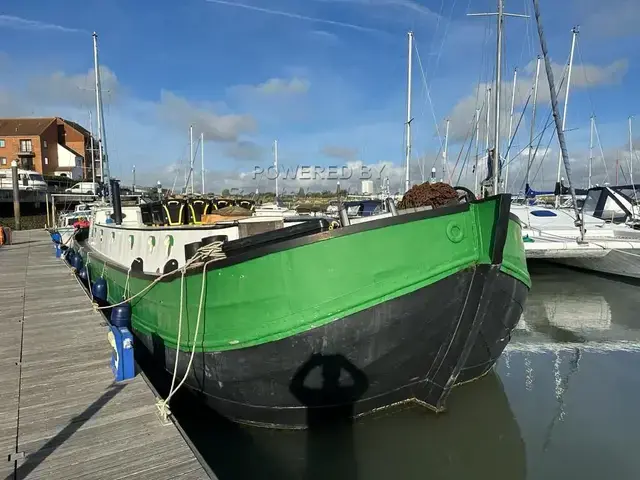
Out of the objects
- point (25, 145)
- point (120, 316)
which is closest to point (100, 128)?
point (120, 316)

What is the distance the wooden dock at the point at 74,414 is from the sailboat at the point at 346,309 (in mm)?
482

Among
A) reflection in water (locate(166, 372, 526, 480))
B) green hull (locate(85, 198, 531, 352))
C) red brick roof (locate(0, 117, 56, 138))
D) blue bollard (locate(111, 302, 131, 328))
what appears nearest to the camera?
green hull (locate(85, 198, 531, 352))

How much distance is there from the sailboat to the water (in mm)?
332

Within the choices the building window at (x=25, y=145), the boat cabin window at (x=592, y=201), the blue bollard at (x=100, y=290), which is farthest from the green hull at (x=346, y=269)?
the building window at (x=25, y=145)

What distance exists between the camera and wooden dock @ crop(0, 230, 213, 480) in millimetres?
3409

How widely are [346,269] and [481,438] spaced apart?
2847 millimetres

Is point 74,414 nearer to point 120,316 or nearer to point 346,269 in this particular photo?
point 120,316

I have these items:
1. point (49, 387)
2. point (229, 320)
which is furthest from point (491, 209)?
point (49, 387)

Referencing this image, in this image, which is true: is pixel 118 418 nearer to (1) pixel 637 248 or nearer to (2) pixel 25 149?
(1) pixel 637 248

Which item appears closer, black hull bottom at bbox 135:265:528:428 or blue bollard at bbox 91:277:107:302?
black hull bottom at bbox 135:265:528:428

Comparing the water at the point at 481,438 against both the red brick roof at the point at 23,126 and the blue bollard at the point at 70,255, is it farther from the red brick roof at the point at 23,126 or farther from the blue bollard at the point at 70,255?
the red brick roof at the point at 23,126

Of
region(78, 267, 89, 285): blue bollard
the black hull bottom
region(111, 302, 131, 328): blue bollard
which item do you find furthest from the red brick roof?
the black hull bottom

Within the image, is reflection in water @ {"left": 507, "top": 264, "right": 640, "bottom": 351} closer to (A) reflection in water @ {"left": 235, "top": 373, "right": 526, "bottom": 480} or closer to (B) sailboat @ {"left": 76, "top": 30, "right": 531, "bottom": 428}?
(A) reflection in water @ {"left": 235, "top": 373, "right": 526, "bottom": 480}

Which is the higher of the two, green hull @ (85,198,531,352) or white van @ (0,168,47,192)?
white van @ (0,168,47,192)
